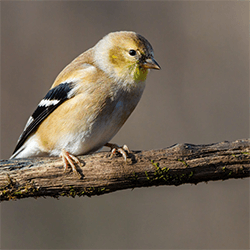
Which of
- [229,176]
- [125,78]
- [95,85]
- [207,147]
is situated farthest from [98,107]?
[229,176]

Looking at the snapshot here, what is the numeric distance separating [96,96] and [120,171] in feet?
2.46

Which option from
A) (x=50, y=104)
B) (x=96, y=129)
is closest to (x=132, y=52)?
(x=96, y=129)

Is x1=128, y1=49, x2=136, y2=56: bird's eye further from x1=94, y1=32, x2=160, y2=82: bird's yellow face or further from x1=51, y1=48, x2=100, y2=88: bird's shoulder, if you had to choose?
x1=51, y1=48, x2=100, y2=88: bird's shoulder

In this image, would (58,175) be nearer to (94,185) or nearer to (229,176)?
(94,185)

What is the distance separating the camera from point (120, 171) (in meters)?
2.56

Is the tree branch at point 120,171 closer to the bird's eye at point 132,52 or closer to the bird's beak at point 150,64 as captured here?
the bird's beak at point 150,64

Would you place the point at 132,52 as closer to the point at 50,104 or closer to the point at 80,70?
the point at 80,70

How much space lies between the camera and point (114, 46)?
302 cm

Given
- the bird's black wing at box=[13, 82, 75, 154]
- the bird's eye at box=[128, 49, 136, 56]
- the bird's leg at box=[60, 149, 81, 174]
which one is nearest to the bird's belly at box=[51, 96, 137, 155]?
the bird's leg at box=[60, 149, 81, 174]

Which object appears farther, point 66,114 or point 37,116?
point 37,116

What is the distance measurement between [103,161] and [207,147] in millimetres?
968

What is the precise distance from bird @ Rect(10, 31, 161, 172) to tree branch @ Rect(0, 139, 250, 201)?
0.18 m

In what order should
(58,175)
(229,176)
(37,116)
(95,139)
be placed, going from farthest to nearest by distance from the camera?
(37,116) → (95,139) → (229,176) → (58,175)

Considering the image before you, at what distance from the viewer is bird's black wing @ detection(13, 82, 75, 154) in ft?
9.61
